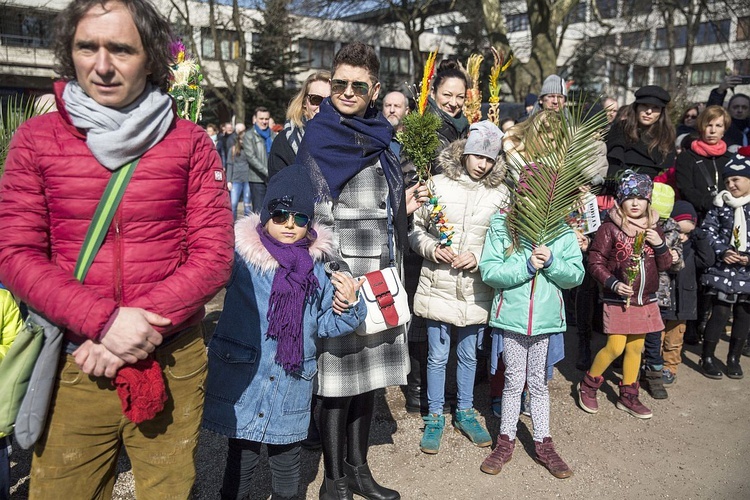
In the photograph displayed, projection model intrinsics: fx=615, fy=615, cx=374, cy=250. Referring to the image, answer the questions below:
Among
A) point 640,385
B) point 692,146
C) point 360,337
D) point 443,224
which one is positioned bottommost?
point 640,385

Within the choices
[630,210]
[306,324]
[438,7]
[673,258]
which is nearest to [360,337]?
[306,324]

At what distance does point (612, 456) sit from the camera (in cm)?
395

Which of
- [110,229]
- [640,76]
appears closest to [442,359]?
[110,229]

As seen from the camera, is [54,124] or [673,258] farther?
[673,258]

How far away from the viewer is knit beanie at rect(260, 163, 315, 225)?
278 cm

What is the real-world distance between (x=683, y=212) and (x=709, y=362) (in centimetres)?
134

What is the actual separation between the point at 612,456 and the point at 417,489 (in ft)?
4.42

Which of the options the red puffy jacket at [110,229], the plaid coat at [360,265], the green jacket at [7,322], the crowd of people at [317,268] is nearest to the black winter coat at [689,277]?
the crowd of people at [317,268]

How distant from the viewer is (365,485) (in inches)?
132

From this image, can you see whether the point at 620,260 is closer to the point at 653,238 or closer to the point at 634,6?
the point at 653,238

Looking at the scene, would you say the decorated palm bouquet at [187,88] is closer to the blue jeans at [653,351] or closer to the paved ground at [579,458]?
the paved ground at [579,458]

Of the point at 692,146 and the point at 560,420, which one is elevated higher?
the point at 692,146

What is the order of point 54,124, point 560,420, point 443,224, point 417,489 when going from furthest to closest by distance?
point 560,420 < point 443,224 < point 417,489 < point 54,124

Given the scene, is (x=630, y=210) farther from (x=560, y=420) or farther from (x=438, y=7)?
(x=438, y=7)
